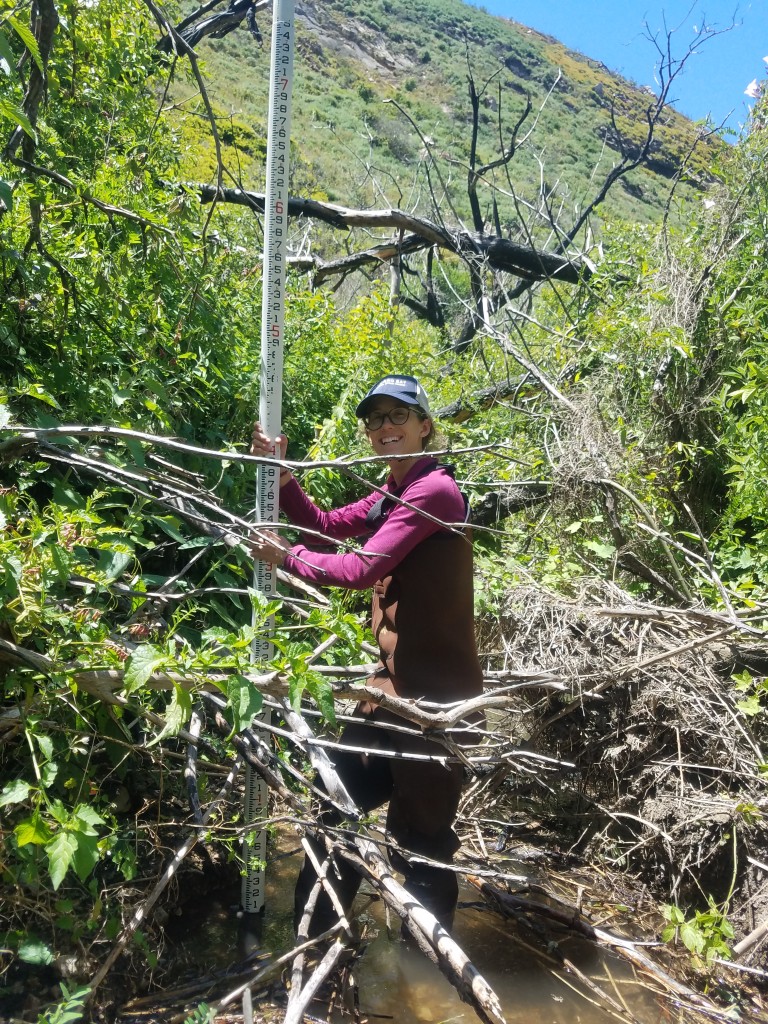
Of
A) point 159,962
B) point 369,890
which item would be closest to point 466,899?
point 369,890

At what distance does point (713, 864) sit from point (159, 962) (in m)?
2.24

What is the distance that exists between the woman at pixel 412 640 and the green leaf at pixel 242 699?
777mm

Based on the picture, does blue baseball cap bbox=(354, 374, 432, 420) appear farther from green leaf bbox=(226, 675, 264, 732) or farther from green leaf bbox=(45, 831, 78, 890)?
green leaf bbox=(45, 831, 78, 890)

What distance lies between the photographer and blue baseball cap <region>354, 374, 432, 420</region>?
2.96 m

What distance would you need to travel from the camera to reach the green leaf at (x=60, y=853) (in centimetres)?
188

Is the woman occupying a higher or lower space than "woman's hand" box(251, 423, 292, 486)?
lower

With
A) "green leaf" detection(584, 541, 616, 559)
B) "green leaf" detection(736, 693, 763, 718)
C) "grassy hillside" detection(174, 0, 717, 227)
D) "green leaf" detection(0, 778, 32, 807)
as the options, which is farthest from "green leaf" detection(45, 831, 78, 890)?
"grassy hillside" detection(174, 0, 717, 227)

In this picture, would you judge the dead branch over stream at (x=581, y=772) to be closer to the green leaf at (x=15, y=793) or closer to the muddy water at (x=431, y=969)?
the muddy water at (x=431, y=969)

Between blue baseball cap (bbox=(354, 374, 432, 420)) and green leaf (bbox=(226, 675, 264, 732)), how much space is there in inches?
51.7

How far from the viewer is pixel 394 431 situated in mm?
3025

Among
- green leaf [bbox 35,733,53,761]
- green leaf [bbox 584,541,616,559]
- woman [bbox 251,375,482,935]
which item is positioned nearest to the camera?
green leaf [bbox 35,733,53,761]

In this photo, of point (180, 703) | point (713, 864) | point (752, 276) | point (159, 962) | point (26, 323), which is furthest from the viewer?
point (752, 276)

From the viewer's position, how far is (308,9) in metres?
42.7

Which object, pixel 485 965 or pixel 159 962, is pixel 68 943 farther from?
pixel 485 965
